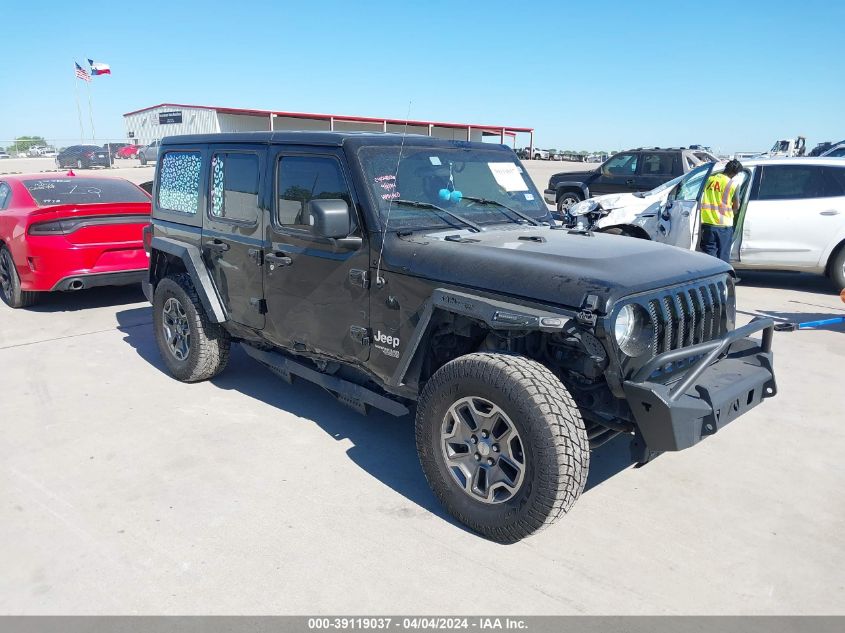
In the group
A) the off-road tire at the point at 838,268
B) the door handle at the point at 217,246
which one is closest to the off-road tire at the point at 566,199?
the off-road tire at the point at 838,268

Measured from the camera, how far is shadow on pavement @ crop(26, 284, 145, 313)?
26.0 ft

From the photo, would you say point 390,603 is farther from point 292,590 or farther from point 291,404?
point 291,404

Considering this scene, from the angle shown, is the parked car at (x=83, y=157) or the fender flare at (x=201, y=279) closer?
the fender flare at (x=201, y=279)

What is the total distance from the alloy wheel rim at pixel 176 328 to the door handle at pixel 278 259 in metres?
1.24

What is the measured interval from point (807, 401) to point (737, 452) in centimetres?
125

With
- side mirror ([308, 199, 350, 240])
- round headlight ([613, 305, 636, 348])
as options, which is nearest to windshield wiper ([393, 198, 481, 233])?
side mirror ([308, 199, 350, 240])

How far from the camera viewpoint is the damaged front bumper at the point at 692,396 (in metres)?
2.73

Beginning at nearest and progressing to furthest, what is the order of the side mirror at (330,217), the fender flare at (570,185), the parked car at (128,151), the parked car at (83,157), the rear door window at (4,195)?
the side mirror at (330,217)
the rear door window at (4,195)
the fender flare at (570,185)
the parked car at (83,157)
the parked car at (128,151)

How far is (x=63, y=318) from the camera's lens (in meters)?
7.44

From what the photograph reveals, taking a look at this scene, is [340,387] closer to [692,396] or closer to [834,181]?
[692,396]

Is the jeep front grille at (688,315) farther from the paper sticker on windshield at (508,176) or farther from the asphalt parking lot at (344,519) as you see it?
the paper sticker on windshield at (508,176)

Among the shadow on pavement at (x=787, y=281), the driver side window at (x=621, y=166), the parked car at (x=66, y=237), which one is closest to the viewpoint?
the parked car at (x=66, y=237)

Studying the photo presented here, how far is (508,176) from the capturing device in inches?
176
